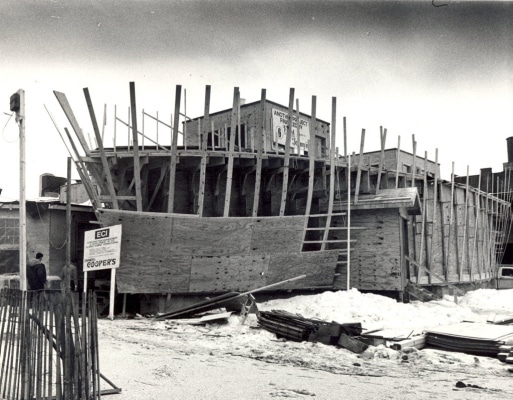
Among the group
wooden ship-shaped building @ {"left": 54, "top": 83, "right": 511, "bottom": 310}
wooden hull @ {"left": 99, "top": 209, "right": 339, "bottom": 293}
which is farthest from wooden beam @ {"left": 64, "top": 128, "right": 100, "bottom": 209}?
wooden hull @ {"left": 99, "top": 209, "right": 339, "bottom": 293}

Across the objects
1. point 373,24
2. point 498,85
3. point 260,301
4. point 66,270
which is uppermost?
point 373,24

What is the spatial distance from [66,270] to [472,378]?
1190cm

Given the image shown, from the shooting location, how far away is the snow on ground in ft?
28.7

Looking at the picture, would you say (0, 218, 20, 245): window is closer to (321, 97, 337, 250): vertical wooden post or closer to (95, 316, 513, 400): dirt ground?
(95, 316, 513, 400): dirt ground

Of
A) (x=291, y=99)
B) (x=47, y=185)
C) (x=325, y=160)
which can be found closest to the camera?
(x=291, y=99)

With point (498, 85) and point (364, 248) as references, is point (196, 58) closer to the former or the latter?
point (498, 85)

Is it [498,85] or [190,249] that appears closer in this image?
[498,85]

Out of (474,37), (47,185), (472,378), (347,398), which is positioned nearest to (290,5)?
(474,37)

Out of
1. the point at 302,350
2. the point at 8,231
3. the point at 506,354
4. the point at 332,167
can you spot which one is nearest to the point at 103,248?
the point at 302,350

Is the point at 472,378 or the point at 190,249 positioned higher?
the point at 190,249

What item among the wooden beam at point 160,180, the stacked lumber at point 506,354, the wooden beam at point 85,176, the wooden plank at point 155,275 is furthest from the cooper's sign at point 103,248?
the stacked lumber at point 506,354

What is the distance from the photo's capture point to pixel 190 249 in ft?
51.6

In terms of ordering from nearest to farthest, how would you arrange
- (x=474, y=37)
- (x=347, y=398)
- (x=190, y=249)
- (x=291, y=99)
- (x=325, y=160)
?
(x=347, y=398), (x=474, y=37), (x=190, y=249), (x=291, y=99), (x=325, y=160)

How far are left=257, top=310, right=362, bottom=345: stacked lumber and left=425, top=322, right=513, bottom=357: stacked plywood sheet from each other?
1655 millimetres
